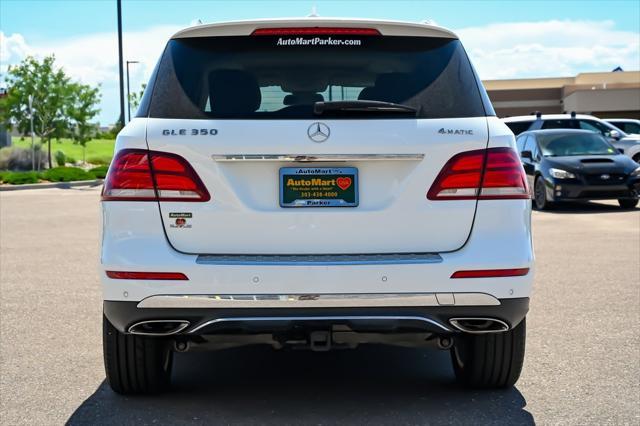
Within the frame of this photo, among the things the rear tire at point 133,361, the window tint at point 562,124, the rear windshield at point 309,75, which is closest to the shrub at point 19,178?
the window tint at point 562,124

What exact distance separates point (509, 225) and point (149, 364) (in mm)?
2009

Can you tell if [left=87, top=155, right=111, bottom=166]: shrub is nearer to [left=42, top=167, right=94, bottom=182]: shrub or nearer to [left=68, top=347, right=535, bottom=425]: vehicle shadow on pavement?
[left=42, top=167, right=94, bottom=182]: shrub

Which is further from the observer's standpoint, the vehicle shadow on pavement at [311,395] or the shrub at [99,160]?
the shrub at [99,160]

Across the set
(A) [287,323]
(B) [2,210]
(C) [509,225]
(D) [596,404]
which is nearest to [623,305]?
(D) [596,404]

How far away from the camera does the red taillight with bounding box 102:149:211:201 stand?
14.6ft

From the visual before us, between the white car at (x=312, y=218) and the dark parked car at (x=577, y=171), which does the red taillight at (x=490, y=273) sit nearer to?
the white car at (x=312, y=218)

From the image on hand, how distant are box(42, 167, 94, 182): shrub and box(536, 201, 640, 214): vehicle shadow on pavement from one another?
18.9 metres

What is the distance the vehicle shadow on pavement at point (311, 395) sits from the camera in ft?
15.7

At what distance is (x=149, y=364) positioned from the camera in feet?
16.6

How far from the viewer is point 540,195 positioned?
18922 mm

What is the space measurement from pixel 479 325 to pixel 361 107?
1.18 meters

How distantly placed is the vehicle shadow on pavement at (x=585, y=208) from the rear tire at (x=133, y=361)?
47.1 ft

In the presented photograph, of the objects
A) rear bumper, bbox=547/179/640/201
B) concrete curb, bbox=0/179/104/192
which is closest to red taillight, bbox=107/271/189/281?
rear bumper, bbox=547/179/640/201

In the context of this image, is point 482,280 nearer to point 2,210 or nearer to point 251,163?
point 251,163
